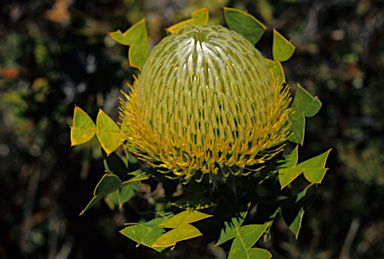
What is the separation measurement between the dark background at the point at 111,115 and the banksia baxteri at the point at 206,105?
1780 millimetres

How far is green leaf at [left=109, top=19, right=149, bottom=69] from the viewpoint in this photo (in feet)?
7.34

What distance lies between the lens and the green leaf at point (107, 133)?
195 centimetres

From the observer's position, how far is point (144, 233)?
170 cm

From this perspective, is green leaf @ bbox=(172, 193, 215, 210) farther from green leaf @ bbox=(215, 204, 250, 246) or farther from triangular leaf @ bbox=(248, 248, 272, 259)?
triangular leaf @ bbox=(248, 248, 272, 259)

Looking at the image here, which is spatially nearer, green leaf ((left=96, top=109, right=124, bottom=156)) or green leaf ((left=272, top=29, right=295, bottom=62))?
green leaf ((left=96, top=109, right=124, bottom=156))

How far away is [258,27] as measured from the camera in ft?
7.48

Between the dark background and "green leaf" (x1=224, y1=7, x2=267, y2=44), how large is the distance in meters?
1.67

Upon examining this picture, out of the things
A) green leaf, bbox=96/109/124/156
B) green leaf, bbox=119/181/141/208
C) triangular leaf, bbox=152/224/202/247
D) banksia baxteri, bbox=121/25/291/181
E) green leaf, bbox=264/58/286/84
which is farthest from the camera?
green leaf, bbox=264/58/286/84

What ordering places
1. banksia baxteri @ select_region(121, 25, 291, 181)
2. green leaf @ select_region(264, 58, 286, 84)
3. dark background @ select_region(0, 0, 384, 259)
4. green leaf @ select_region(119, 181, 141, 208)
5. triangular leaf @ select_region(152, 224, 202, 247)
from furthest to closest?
1. dark background @ select_region(0, 0, 384, 259)
2. green leaf @ select_region(264, 58, 286, 84)
3. green leaf @ select_region(119, 181, 141, 208)
4. banksia baxteri @ select_region(121, 25, 291, 181)
5. triangular leaf @ select_region(152, 224, 202, 247)

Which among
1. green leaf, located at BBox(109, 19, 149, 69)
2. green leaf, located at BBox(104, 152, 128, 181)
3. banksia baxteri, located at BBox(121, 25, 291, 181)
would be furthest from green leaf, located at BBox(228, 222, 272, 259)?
green leaf, located at BBox(109, 19, 149, 69)

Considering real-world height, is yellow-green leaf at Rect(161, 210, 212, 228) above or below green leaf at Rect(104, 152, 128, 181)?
below

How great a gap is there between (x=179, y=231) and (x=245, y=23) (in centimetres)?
158

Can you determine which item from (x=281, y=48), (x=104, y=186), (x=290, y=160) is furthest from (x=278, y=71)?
(x=104, y=186)

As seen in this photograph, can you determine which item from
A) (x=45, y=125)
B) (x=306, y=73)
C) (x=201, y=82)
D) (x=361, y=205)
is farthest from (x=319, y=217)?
(x=45, y=125)
